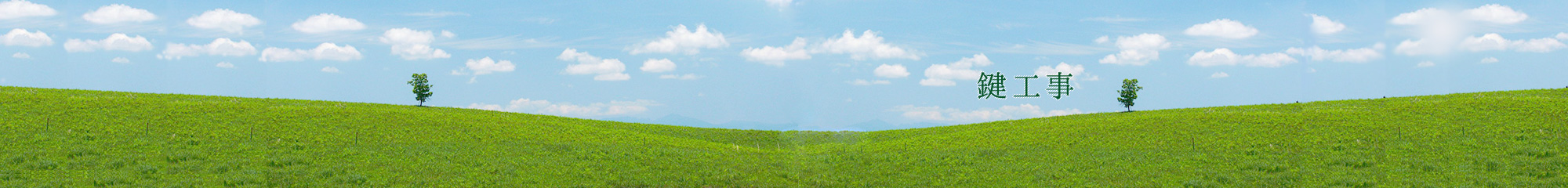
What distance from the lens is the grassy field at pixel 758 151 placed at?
32.5 meters

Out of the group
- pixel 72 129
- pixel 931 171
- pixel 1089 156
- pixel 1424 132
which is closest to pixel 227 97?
pixel 72 129

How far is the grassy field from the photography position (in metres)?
32.5

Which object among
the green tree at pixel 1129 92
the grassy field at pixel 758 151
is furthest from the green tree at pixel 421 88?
the green tree at pixel 1129 92

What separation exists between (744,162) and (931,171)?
8.63m

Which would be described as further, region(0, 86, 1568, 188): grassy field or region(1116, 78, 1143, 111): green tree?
region(1116, 78, 1143, 111): green tree

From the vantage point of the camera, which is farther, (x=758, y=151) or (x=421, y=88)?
(x=421, y=88)

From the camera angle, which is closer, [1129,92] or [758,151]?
[758,151]

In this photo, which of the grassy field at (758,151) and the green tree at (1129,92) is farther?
the green tree at (1129,92)

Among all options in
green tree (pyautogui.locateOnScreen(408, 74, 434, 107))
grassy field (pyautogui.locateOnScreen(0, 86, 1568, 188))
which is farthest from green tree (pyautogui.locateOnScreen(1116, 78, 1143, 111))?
green tree (pyautogui.locateOnScreen(408, 74, 434, 107))

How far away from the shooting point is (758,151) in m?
47.5

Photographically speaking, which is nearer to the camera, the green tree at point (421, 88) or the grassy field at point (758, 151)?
the grassy field at point (758, 151)

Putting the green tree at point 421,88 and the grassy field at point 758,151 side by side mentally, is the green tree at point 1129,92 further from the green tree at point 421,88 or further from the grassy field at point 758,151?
the green tree at point 421,88

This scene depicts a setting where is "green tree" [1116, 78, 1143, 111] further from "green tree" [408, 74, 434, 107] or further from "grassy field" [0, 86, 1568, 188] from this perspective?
"green tree" [408, 74, 434, 107]

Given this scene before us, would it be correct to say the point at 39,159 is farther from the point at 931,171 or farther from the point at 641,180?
the point at 931,171
